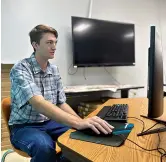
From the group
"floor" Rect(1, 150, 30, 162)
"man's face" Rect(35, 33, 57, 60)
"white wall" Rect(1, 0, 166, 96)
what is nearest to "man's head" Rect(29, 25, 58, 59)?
"man's face" Rect(35, 33, 57, 60)

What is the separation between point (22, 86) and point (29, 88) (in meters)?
0.06

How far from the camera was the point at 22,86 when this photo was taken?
1298mm

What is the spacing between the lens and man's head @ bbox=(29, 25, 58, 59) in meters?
1.62

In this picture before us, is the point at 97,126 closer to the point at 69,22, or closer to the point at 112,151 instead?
the point at 112,151

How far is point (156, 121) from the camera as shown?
1130 mm

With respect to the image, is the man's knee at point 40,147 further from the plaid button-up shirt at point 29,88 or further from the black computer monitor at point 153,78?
the black computer monitor at point 153,78

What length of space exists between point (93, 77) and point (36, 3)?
4.57 feet

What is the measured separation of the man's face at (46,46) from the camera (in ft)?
5.30

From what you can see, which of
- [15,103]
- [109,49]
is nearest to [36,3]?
[109,49]

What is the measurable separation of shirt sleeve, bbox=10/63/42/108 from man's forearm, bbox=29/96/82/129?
0.05m

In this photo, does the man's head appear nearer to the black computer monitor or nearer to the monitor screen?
the black computer monitor

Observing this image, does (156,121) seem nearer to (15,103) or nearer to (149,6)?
(15,103)

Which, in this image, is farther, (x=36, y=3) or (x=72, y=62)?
(x=72, y=62)

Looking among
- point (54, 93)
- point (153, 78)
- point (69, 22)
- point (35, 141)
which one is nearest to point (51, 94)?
point (54, 93)
